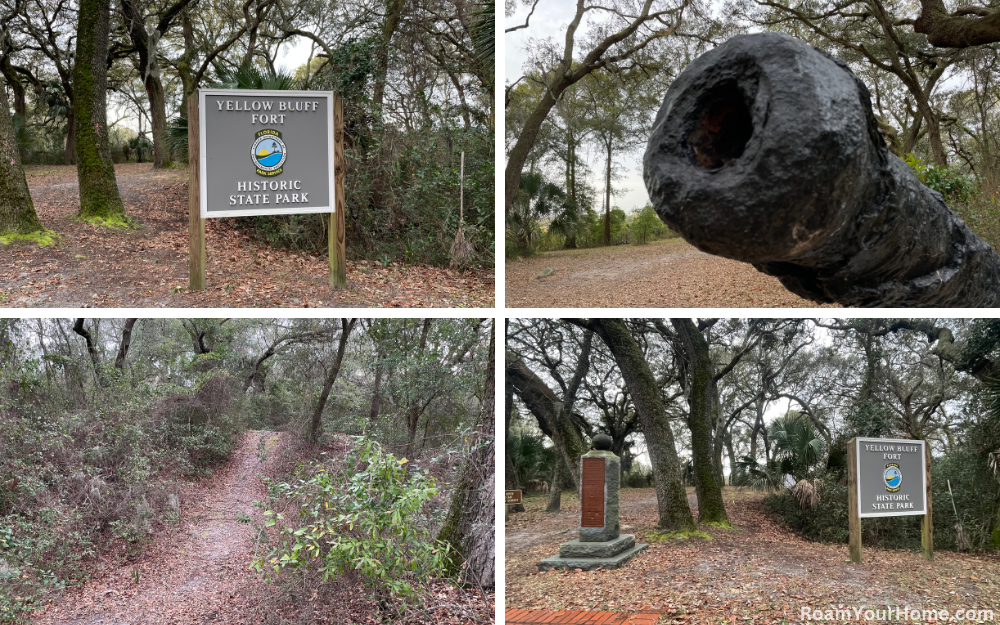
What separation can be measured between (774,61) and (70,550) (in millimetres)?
6758

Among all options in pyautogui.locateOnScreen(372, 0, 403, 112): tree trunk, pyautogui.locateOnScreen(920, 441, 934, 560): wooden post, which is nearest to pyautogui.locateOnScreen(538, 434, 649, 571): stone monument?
pyautogui.locateOnScreen(920, 441, 934, 560): wooden post

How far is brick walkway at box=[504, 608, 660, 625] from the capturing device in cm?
499

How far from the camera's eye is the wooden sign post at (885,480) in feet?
21.7

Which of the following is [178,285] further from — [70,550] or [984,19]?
[984,19]

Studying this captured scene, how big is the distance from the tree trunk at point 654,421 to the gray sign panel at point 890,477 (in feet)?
7.20

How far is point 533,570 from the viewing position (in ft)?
21.5

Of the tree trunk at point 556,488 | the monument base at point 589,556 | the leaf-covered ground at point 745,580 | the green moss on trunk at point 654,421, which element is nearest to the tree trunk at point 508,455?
the tree trunk at point 556,488

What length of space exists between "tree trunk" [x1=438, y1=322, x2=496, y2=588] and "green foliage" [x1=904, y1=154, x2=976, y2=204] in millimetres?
7301

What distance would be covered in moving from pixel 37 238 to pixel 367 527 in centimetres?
564

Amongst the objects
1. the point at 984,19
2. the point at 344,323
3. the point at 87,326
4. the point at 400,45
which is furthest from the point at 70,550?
the point at 984,19

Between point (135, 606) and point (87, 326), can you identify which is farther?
point (87, 326)

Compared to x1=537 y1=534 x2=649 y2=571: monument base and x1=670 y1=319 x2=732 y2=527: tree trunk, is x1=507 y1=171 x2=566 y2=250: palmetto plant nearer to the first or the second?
x1=670 y1=319 x2=732 y2=527: tree trunk

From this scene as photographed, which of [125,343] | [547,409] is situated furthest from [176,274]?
[547,409]

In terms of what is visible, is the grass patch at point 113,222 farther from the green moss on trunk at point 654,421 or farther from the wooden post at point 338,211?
the green moss on trunk at point 654,421
